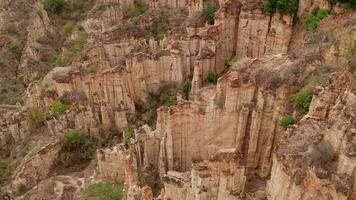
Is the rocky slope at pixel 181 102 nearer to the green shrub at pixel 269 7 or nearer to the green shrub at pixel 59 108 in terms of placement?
the green shrub at pixel 59 108

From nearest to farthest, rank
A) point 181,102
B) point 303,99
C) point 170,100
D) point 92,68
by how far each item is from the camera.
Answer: point 303,99, point 181,102, point 170,100, point 92,68

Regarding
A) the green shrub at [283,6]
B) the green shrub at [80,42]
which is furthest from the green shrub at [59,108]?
the green shrub at [283,6]

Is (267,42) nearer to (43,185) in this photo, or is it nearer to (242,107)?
(242,107)

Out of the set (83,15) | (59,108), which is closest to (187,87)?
(59,108)

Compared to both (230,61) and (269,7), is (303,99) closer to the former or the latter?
(269,7)

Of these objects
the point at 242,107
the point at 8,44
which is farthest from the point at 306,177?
the point at 8,44

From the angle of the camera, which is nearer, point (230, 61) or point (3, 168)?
point (230, 61)

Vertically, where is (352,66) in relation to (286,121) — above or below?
above
